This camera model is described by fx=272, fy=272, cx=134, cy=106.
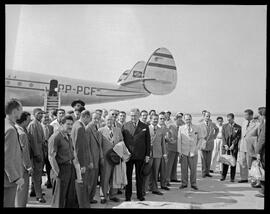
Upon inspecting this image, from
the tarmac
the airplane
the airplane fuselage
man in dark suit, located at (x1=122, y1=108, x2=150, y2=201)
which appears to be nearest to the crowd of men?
man in dark suit, located at (x1=122, y1=108, x2=150, y2=201)

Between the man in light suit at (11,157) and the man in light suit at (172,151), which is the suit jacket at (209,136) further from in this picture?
the man in light suit at (11,157)

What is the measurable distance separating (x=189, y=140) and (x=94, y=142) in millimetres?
2154

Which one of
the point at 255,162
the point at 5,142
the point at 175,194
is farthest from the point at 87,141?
the point at 255,162

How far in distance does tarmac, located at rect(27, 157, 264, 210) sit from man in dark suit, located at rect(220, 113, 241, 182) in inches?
16.1

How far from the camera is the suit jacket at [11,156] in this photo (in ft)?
Result: 9.75

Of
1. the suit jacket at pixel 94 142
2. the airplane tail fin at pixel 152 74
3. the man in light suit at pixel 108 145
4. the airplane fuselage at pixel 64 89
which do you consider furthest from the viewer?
the airplane tail fin at pixel 152 74

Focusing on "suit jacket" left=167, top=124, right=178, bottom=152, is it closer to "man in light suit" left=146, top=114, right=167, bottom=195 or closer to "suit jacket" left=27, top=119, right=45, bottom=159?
"man in light suit" left=146, top=114, right=167, bottom=195

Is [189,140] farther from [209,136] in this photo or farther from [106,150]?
[106,150]

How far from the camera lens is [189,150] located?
5434 millimetres

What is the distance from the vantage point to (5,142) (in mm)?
2990

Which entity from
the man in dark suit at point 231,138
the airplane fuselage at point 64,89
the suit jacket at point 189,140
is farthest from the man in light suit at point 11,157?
the airplane fuselage at point 64,89

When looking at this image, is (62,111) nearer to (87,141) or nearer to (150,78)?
(87,141)

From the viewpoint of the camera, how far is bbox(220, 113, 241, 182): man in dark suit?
6.01 m
